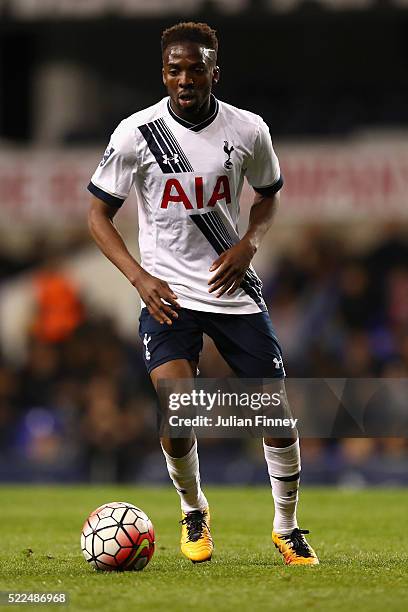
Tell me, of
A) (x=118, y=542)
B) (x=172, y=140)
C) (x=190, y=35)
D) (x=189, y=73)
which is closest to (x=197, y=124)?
(x=172, y=140)

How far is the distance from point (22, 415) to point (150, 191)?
9198 mm

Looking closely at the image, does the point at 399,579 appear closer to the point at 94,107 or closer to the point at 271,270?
the point at 271,270

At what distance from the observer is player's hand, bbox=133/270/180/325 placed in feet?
19.3

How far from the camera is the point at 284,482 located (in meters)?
6.18

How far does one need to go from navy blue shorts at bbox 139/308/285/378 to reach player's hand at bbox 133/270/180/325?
0.10 m

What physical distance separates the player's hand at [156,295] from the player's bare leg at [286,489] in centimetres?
63

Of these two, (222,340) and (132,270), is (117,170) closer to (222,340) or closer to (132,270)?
(132,270)

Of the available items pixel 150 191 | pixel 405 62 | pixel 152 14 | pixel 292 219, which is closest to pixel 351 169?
pixel 292 219

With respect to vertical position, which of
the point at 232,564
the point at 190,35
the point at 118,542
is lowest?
the point at 232,564

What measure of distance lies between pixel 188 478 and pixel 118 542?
0.60m

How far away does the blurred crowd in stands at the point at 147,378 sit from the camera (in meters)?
14.0

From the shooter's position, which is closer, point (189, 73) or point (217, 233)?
point (189, 73)

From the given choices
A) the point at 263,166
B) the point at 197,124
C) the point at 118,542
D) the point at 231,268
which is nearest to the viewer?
the point at 118,542

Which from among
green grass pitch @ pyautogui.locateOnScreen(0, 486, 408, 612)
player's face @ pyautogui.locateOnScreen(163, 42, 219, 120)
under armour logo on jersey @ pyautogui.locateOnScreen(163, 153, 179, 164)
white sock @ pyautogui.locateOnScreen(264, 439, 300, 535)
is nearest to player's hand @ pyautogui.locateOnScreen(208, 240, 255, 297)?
under armour logo on jersey @ pyautogui.locateOnScreen(163, 153, 179, 164)
